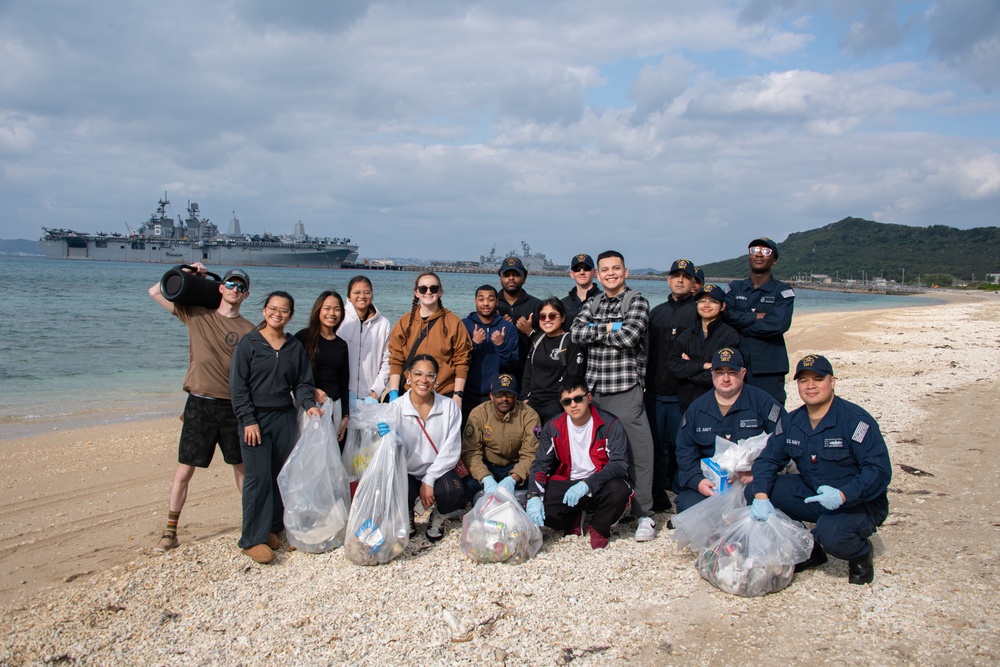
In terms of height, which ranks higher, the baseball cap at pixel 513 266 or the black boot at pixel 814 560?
the baseball cap at pixel 513 266

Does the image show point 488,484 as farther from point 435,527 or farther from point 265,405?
point 265,405

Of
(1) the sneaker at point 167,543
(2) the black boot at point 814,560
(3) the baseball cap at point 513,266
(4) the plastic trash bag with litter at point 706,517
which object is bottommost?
(1) the sneaker at point 167,543

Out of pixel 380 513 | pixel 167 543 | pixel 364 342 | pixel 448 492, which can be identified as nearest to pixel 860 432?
pixel 448 492

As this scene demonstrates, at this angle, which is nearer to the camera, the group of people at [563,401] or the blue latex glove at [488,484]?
the group of people at [563,401]

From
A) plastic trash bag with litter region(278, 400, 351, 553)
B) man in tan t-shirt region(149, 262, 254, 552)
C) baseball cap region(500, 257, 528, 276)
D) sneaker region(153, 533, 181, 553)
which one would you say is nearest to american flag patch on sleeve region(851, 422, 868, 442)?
baseball cap region(500, 257, 528, 276)

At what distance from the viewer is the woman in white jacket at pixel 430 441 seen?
436 centimetres

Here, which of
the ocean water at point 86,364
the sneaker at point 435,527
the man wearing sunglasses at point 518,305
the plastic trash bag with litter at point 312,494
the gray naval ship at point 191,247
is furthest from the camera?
the gray naval ship at point 191,247

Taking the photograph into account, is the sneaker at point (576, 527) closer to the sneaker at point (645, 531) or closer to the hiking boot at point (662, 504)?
the sneaker at point (645, 531)

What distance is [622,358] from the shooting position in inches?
180

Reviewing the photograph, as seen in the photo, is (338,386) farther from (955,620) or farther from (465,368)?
(955,620)

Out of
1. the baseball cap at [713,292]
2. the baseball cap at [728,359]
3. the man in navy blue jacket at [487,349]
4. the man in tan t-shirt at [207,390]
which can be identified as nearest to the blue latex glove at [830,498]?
the baseball cap at [728,359]

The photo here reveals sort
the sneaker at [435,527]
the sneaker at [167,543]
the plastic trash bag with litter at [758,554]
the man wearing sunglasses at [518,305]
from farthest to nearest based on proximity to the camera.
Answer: the man wearing sunglasses at [518,305]
the sneaker at [435,527]
the sneaker at [167,543]
the plastic trash bag with litter at [758,554]

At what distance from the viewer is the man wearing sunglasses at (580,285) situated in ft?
17.2

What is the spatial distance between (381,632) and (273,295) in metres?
2.17
